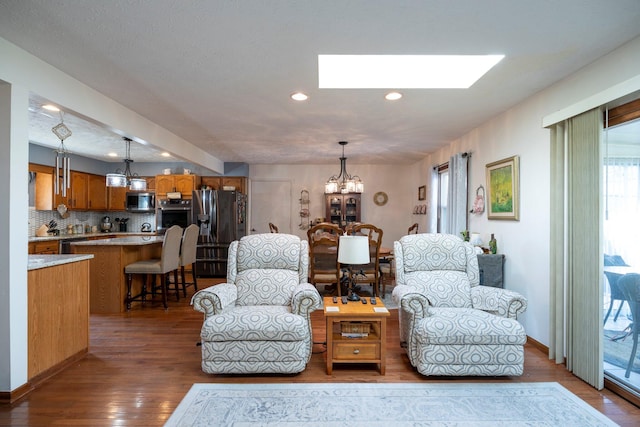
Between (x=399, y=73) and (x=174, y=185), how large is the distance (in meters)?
5.41

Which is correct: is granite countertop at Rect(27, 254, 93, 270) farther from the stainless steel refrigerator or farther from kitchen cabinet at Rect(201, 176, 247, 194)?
kitchen cabinet at Rect(201, 176, 247, 194)

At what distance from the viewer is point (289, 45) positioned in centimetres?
223

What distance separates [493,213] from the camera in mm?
3811

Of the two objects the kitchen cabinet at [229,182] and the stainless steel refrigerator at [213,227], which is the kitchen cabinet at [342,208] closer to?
the kitchen cabinet at [229,182]

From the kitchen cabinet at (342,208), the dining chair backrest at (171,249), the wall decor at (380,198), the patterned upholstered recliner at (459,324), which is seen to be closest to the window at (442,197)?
the wall decor at (380,198)

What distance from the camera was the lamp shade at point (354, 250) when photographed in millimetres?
2789

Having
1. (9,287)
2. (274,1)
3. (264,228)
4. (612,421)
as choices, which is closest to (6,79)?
(9,287)

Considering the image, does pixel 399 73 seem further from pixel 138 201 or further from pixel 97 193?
pixel 97 193

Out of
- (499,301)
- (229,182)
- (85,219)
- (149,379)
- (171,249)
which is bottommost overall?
(149,379)

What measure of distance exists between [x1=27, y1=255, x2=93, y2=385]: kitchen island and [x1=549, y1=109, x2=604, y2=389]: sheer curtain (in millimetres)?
4014

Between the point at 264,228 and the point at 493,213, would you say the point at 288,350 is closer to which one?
the point at 493,213

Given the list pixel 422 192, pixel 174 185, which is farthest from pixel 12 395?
pixel 422 192

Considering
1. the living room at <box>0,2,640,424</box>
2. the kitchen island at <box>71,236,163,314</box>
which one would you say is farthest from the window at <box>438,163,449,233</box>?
the kitchen island at <box>71,236,163,314</box>

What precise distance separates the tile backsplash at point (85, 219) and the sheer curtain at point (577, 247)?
23.6ft
